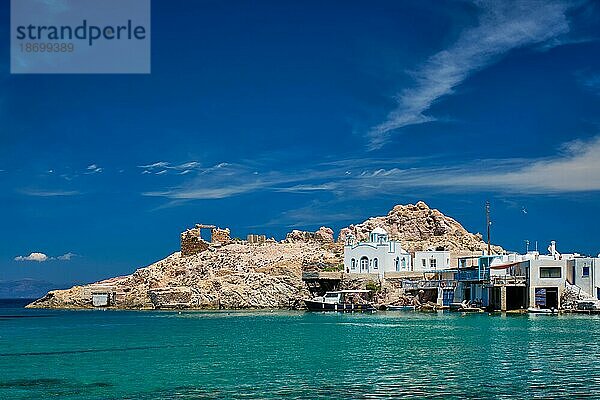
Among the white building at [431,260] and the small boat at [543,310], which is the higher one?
the white building at [431,260]

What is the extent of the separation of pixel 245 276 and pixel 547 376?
251 ft

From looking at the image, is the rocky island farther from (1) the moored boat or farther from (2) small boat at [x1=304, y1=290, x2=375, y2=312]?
(1) the moored boat

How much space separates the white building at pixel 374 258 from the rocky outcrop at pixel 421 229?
15.2m

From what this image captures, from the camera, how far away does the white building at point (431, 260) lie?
106456 millimetres

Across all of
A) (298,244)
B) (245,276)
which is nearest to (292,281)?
(245,276)

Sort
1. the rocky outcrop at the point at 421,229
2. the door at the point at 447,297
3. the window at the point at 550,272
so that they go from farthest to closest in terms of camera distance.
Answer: the rocky outcrop at the point at 421,229
the door at the point at 447,297
the window at the point at 550,272

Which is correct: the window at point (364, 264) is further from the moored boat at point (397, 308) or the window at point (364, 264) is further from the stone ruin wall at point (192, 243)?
the stone ruin wall at point (192, 243)

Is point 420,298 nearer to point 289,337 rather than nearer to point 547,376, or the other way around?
point 289,337

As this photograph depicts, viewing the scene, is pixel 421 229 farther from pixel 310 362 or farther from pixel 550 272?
pixel 310 362

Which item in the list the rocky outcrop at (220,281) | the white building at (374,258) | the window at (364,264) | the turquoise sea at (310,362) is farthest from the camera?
the window at (364,264)

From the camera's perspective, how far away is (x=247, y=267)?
4412 inches

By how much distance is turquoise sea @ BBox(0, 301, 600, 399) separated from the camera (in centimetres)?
2681

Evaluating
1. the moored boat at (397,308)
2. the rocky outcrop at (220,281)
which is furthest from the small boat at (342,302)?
the rocky outcrop at (220,281)

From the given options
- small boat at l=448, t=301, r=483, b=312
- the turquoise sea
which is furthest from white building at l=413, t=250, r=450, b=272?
the turquoise sea
